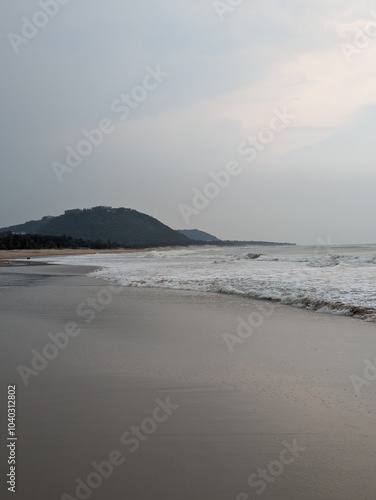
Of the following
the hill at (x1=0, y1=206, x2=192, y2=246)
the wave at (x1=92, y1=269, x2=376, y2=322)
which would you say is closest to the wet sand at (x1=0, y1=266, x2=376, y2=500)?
the wave at (x1=92, y1=269, x2=376, y2=322)

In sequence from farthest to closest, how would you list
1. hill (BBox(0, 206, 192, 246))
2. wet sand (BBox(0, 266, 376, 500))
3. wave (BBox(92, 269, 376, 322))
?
hill (BBox(0, 206, 192, 246)) < wave (BBox(92, 269, 376, 322)) < wet sand (BBox(0, 266, 376, 500))

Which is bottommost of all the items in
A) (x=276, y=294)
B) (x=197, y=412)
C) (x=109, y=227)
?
(x=197, y=412)

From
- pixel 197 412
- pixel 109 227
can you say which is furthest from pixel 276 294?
pixel 109 227

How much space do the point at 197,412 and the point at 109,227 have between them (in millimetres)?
153174

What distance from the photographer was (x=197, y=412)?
11.9 ft

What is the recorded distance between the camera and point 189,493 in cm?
244

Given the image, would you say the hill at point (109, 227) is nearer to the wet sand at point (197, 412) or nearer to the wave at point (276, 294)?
the wave at point (276, 294)

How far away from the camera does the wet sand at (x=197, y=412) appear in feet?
8.44

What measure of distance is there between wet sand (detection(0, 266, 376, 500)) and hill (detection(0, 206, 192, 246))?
133105 millimetres

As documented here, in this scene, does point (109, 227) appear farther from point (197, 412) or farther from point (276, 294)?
point (197, 412)

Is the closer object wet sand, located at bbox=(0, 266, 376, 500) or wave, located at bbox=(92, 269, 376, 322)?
wet sand, located at bbox=(0, 266, 376, 500)

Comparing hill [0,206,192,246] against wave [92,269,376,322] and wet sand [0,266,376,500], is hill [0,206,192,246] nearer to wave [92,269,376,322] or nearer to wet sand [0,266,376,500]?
wave [92,269,376,322]

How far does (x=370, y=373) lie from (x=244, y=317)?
3685mm

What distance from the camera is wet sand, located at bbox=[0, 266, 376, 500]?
2.57m
